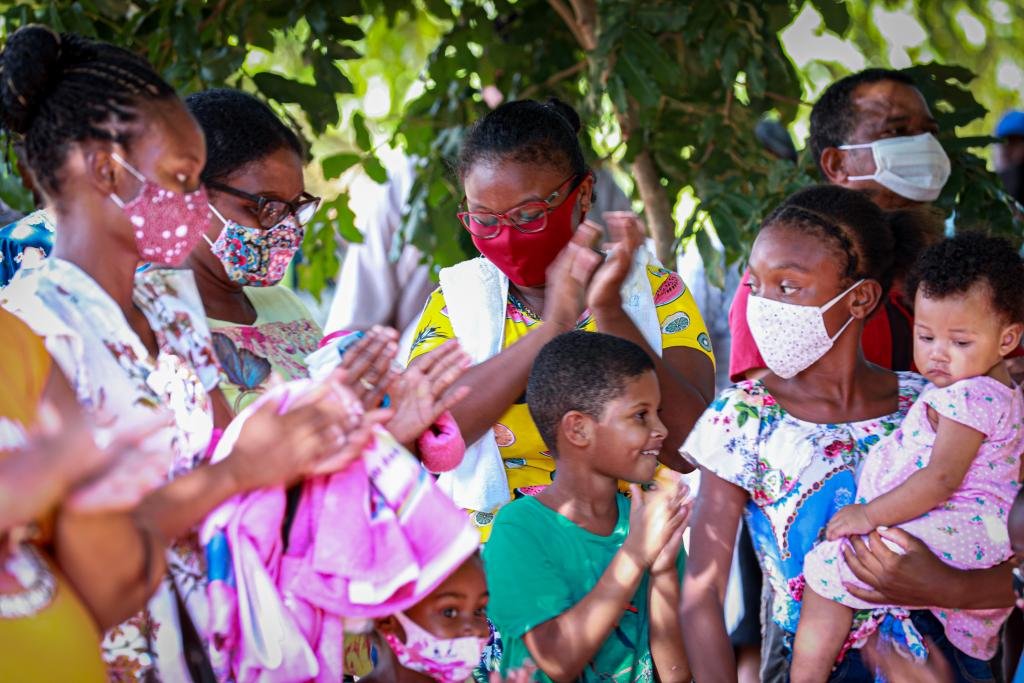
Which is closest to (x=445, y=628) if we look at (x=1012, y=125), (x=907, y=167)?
(x=907, y=167)

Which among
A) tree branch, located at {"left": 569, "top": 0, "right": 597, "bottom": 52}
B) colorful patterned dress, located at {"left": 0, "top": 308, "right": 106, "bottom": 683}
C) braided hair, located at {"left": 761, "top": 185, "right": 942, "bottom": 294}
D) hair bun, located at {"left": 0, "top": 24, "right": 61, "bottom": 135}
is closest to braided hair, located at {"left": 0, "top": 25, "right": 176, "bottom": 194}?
hair bun, located at {"left": 0, "top": 24, "right": 61, "bottom": 135}

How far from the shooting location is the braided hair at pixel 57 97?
7.92 ft

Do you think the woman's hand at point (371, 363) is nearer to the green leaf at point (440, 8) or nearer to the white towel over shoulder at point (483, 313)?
the white towel over shoulder at point (483, 313)

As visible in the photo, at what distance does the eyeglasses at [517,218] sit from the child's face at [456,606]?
3.72 ft

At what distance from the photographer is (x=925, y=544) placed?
3.20m

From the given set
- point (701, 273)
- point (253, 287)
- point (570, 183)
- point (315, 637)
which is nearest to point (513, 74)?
point (701, 273)

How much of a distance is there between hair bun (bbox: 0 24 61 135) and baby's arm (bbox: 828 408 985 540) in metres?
2.15

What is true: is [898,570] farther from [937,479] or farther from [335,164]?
[335,164]

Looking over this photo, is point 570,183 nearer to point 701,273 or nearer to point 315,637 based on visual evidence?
point 315,637

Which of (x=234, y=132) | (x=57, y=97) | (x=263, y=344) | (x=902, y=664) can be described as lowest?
(x=902, y=664)

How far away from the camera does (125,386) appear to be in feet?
7.61

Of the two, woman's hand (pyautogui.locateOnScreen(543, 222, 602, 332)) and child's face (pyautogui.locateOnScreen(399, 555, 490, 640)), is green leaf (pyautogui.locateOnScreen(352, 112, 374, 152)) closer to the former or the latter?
woman's hand (pyautogui.locateOnScreen(543, 222, 602, 332))

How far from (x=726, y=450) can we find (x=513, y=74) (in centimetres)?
285

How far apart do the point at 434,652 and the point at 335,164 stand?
294 centimetres
